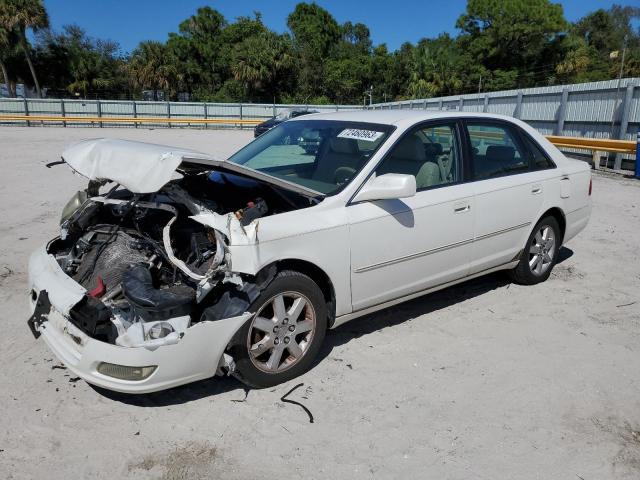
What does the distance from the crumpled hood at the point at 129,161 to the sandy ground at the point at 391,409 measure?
1.33 metres

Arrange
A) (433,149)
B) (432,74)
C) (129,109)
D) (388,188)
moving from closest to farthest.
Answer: (388,188) → (433,149) → (129,109) → (432,74)

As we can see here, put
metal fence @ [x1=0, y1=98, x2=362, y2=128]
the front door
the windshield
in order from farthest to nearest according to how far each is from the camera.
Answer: metal fence @ [x1=0, y1=98, x2=362, y2=128], the windshield, the front door

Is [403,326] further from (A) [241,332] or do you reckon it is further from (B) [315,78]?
(B) [315,78]

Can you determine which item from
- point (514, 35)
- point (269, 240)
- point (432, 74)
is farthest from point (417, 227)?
point (514, 35)

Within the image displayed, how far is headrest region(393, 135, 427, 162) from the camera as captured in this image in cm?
393

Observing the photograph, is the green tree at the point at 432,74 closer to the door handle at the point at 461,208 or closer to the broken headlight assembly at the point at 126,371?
the door handle at the point at 461,208

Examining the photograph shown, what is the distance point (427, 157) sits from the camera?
416cm

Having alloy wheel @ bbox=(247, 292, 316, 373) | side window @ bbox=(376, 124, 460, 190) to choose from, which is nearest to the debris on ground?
alloy wheel @ bbox=(247, 292, 316, 373)

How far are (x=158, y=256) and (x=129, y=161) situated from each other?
64cm

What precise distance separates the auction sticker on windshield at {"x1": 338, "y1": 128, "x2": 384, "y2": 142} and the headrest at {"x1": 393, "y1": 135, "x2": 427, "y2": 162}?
0.58 feet

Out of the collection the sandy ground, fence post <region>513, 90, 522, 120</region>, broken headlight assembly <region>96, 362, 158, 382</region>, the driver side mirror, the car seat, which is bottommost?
the sandy ground

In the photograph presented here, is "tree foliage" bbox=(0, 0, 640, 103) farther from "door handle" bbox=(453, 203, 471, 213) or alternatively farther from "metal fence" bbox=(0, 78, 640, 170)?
"door handle" bbox=(453, 203, 471, 213)

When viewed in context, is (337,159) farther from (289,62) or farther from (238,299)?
(289,62)

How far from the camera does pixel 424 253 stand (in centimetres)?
396
